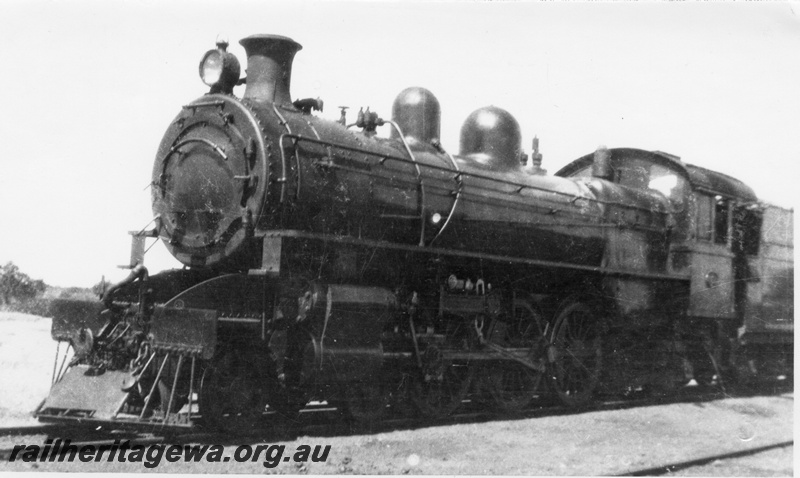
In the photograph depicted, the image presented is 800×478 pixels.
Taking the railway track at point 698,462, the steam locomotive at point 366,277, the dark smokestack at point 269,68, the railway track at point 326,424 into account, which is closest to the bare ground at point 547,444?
the railway track at point 698,462

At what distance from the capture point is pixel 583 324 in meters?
10.7

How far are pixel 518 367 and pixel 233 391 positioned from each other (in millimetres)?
3872

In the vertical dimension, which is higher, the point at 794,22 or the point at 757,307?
the point at 794,22

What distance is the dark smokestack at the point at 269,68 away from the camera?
309 inches

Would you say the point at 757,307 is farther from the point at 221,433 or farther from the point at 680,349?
the point at 221,433

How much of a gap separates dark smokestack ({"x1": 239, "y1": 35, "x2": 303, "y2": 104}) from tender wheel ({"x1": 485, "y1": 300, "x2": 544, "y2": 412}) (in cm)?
370

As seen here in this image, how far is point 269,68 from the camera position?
787 cm

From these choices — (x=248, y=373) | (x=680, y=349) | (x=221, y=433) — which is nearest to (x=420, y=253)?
(x=248, y=373)

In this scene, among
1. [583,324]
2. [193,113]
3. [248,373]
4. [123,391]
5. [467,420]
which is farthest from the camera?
[583,324]

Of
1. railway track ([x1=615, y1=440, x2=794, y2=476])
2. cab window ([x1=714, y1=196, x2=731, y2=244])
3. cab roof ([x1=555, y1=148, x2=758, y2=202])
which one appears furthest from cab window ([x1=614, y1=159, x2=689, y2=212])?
railway track ([x1=615, y1=440, x2=794, y2=476])

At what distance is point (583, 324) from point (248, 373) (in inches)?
207

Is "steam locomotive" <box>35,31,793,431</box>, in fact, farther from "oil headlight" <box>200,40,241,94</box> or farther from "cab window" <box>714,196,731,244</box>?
"cab window" <box>714,196,731,244</box>

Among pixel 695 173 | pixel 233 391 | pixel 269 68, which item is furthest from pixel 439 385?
pixel 695 173

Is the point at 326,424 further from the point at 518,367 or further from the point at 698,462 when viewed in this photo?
the point at 698,462
